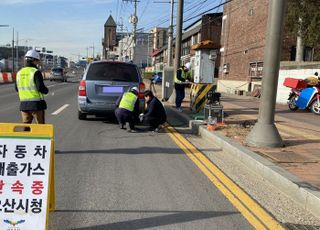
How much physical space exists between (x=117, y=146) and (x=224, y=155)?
223 centimetres

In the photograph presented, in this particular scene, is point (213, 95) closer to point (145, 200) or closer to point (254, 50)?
point (145, 200)

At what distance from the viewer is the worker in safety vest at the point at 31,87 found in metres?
7.61

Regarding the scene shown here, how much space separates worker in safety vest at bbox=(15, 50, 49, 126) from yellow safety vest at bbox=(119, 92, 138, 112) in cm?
404

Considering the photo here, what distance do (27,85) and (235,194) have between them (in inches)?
154

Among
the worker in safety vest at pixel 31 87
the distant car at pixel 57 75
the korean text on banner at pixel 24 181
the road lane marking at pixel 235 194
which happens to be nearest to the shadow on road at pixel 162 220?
the road lane marking at pixel 235 194

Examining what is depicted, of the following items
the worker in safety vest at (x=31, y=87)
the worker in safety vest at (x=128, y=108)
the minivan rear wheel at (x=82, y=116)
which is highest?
the worker in safety vest at (x=31, y=87)

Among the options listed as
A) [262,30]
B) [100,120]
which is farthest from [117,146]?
[262,30]

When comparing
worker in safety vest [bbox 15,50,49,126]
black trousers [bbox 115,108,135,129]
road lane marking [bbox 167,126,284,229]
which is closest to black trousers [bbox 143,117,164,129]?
black trousers [bbox 115,108,135,129]

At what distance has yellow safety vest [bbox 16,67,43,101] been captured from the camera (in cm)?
762

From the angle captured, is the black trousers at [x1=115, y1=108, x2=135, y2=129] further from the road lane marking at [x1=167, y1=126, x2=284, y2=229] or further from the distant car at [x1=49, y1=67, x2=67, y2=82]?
the distant car at [x1=49, y1=67, x2=67, y2=82]

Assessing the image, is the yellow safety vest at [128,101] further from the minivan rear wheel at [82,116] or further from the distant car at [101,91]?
the minivan rear wheel at [82,116]

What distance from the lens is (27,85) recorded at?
25.2ft

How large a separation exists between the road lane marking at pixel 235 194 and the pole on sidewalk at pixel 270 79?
4.09 feet

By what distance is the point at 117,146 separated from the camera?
31.3 feet
